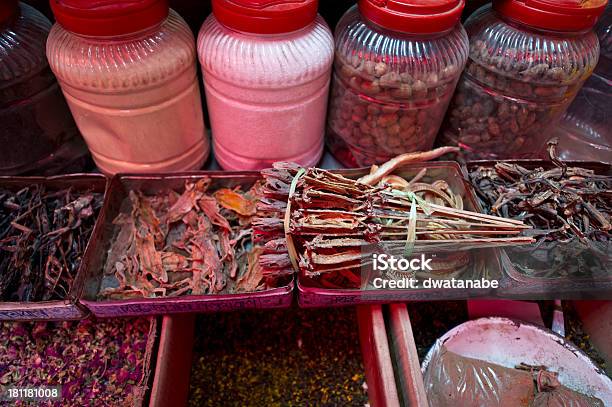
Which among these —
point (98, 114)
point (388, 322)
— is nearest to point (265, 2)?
point (98, 114)

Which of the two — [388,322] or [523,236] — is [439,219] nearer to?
[523,236]

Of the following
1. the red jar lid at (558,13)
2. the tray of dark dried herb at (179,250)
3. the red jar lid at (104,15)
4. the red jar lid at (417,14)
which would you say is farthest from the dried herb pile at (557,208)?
the red jar lid at (104,15)

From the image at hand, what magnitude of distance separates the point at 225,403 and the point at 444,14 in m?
1.35

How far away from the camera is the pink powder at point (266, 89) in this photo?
1269 millimetres

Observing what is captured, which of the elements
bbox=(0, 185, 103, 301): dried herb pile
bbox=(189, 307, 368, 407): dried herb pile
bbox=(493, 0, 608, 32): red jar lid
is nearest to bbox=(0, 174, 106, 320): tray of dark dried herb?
bbox=(0, 185, 103, 301): dried herb pile

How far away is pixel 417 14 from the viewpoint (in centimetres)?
121

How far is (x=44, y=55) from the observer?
1.37 metres

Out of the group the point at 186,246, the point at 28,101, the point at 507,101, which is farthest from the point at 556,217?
the point at 28,101

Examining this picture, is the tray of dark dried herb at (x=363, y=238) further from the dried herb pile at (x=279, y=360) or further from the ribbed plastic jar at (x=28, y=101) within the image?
the ribbed plastic jar at (x=28, y=101)

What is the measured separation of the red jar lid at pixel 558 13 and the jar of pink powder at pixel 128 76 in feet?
3.42

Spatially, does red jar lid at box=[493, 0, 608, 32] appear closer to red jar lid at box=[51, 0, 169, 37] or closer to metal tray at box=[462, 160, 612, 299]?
metal tray at box=[462, 160, 612, 299]

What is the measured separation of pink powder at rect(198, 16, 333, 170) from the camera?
Answer: 4.16 feet

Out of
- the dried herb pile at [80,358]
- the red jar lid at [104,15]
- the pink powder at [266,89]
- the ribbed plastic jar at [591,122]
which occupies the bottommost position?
the dried herb pile at [80,358]

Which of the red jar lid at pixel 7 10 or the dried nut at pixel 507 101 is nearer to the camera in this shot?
the red jar lid at pixel 7 10
